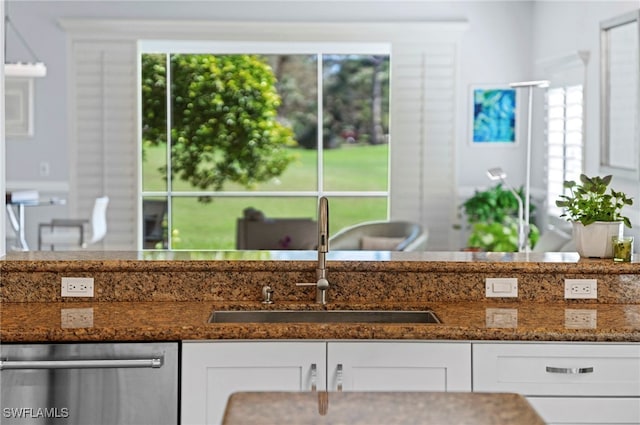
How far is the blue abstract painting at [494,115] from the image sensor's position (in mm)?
8539

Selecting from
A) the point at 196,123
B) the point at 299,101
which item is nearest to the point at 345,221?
the point at 299,101

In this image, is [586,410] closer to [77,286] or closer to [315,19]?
[77,286]

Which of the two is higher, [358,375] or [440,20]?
[440,20]

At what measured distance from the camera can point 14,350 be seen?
2.85m

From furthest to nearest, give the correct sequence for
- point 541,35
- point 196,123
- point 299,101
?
point 299,101, point 196,123, point 541,35

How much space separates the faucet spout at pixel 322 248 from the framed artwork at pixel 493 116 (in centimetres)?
550

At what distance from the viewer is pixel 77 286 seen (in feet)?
11.0

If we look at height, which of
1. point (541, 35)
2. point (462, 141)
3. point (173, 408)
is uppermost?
point (541, 35)

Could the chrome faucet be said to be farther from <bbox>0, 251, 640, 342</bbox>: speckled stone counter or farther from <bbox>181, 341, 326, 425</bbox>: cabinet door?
<bbox>181, 341, 326, 425</bbox>: cabinet door

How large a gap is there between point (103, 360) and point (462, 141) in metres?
6.11

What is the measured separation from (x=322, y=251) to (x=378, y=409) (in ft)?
4.32

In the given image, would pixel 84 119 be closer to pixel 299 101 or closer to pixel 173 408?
pixel 299 101

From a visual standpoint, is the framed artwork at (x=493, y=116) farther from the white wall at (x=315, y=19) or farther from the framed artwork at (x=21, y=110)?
the framed artwork at (x=21, y=110)

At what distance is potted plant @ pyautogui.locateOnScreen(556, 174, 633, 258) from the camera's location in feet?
11.3
